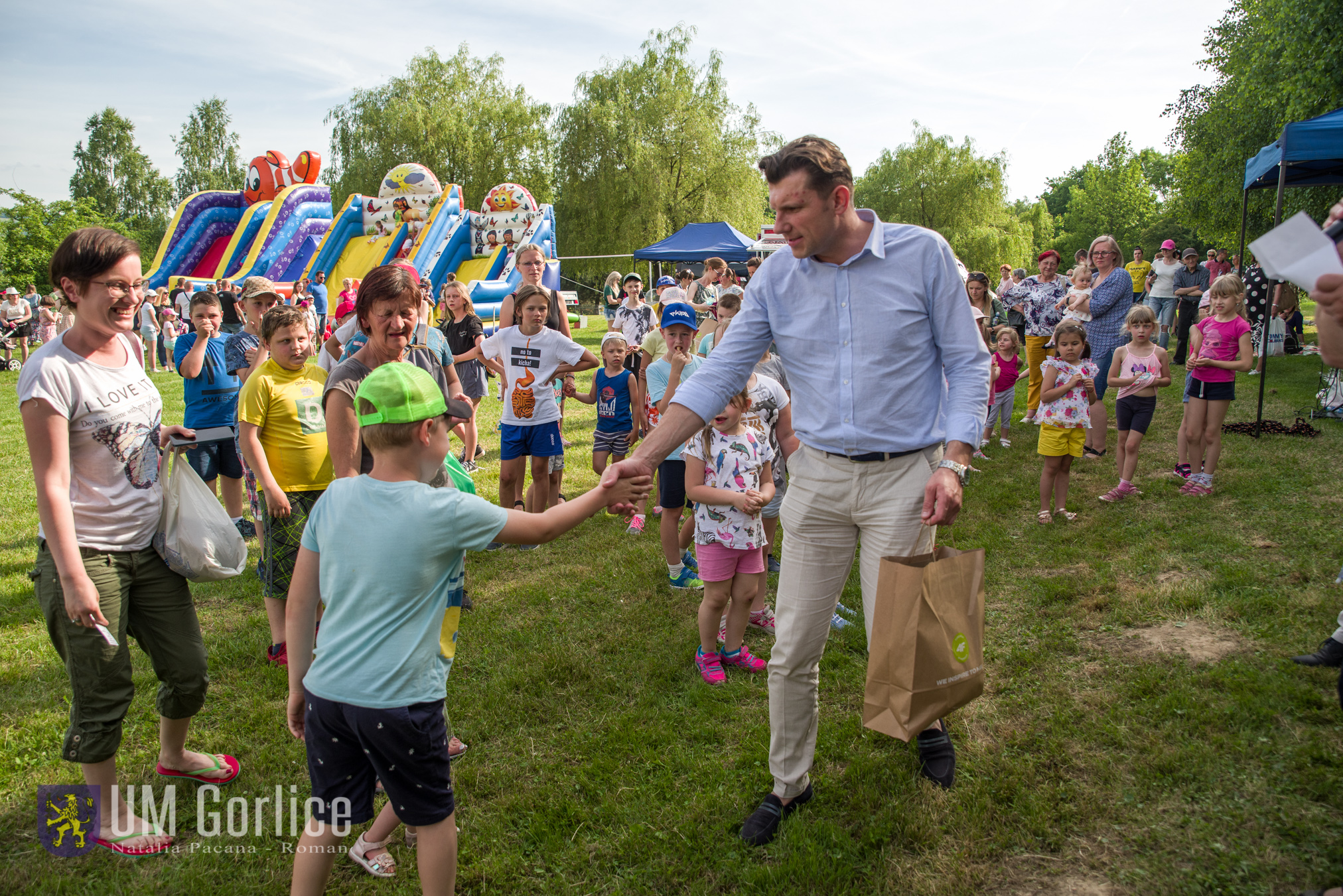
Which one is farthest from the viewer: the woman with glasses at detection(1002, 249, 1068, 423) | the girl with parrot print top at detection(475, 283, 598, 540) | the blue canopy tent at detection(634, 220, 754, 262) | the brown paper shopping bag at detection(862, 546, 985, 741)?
the blue canopy tent at detection(634, 220, 754, 262)

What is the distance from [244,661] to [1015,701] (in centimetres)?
419

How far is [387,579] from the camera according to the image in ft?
6.64

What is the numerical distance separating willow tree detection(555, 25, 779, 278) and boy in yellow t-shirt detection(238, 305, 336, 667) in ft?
92.3

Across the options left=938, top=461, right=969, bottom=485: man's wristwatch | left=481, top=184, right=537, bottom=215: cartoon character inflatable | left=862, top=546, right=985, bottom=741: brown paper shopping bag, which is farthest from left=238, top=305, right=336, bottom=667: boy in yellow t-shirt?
left=481, top=184, right=537, bottom=215: cartoon character inflatable

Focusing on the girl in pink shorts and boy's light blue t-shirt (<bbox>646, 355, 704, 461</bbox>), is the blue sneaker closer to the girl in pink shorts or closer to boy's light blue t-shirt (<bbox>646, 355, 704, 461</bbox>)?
the girl in pink shorts

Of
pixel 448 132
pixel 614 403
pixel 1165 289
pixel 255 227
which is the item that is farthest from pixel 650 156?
pixel 614 403

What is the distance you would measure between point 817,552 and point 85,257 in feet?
8.98

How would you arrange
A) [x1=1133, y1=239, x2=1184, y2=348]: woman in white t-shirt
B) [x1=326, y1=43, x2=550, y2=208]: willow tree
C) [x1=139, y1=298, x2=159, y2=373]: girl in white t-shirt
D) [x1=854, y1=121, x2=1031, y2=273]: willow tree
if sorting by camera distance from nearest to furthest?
1. [x1=1133, y1=239, x2=1184, y2=348]: woman in white t-shirt
2. [x1=139, y1=298, x2=159, y2=373]: girl in white t-shirt
3. [x1=326, y1=43, x2=550, y2=208]: willow tree
4. [x1=854, y1=121, x2=1031, y2=273]: willow tree

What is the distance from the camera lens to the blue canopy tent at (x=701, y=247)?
917 inches

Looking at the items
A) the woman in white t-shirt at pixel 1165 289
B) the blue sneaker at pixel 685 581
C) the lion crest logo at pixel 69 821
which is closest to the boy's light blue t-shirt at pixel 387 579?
the lion crest logo at pixel 69 821

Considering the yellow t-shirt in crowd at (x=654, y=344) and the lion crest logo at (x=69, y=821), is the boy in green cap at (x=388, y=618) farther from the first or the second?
the yellow t-shirt in crowd at (x=654, y=344)

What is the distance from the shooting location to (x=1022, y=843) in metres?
2.74

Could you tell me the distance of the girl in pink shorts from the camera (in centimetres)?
394

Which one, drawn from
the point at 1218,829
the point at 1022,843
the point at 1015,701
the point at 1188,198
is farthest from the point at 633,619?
the point at 1188,198
